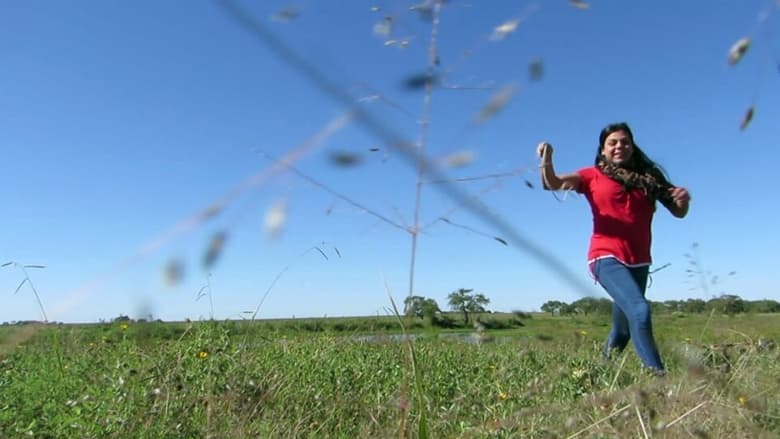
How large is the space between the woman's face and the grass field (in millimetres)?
1120

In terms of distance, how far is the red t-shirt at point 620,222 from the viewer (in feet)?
13.0

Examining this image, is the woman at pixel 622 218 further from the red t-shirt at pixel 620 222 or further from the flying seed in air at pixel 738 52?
the flying seed in air at pixel 738 52

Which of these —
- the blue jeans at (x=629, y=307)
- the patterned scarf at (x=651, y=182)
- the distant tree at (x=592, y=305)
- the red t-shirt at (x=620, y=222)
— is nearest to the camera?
the distant tree at (x=592, y=305)

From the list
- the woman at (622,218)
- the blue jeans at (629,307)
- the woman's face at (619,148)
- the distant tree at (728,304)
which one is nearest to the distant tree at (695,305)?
the distant tree at (728,304)

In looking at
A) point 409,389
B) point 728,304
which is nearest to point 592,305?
point 728,304

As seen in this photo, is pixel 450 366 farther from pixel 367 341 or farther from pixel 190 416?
pixel 190 416

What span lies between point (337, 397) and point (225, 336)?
4.11 feet

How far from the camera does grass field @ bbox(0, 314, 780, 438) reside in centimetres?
146

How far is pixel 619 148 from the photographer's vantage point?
13.4ft

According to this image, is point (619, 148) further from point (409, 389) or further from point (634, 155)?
point (409, 389)

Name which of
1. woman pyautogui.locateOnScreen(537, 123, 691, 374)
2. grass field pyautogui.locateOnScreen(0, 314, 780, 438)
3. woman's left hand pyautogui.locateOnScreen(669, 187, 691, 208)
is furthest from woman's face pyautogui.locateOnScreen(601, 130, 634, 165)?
grass field pyautogui.locateOnScreen(0, 314, 780, 438)

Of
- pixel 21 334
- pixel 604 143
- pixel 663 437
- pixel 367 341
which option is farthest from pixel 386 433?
pixel 367 341

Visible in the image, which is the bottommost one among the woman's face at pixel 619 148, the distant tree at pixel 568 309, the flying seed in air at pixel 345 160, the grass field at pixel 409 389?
the grass field at pixel 409 389

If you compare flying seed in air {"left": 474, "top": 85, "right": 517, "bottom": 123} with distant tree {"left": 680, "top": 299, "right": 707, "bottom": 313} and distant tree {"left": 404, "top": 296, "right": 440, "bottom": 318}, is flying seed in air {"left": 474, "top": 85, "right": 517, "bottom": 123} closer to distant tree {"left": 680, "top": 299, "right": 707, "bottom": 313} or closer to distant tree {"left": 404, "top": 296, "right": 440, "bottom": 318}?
distant tree {"left": 404, "top": 296, "right": 440, "bottom": 318}
